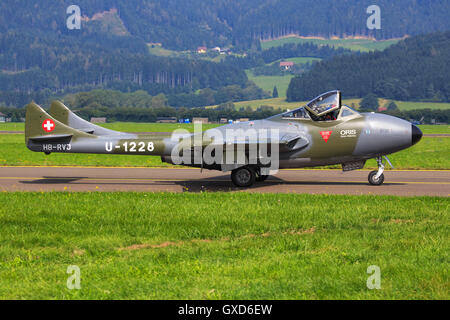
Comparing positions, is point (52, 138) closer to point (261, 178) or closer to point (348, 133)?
point (261, 178)

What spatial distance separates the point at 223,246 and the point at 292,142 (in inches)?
327

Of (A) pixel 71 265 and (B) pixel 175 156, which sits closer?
(A) pixel 71 265

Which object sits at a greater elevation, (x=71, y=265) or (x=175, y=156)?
(x=175, y=156)

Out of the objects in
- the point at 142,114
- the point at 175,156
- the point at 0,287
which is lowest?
the point at 0,287

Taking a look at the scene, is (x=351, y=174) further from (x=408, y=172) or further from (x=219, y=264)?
(x=219, y=264)

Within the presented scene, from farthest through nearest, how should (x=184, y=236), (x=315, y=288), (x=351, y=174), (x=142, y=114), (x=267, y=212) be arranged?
(x=142, y=114)
(x=351, y=174)
(x=267, y=212)
(x=184, y=236)
(x=315, y=288)

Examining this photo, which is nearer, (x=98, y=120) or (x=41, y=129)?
(x=41, y=129)

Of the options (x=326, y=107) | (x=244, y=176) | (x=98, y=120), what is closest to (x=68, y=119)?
(x=244, y=176)

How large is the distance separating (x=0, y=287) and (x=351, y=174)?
15.8 m

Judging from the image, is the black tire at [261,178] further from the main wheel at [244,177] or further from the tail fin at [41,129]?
the tail fin at [41,129]

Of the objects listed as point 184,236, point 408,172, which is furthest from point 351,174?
point 184,236

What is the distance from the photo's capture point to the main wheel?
17703mm

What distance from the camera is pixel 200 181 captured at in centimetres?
1925

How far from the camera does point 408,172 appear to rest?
71.3 feet
